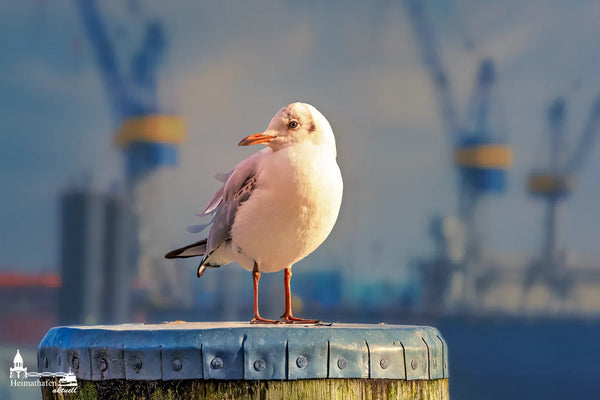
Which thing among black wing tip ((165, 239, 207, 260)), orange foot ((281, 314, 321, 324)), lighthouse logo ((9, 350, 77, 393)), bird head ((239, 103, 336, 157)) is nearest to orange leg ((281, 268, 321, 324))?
orange foot ((281, 314, 321, 324))

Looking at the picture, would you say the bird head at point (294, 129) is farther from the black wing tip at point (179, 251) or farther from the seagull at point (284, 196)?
the black wing tip at point (179, 251)

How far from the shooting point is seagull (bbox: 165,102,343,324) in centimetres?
226

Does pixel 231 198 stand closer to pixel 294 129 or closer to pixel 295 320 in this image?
pixel 294 129

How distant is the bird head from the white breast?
3 centimetres

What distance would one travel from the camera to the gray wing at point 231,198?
2.41 meters

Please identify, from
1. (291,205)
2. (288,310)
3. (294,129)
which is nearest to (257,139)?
(294,129)

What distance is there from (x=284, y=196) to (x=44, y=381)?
2.53ft

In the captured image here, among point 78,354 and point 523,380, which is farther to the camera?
point 523,380

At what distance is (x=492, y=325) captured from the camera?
42.0 metres

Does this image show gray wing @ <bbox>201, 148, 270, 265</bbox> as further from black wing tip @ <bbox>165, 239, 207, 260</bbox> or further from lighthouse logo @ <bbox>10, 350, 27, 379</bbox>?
lighthouse logo @ <bbox>10, 350, 27, 379</bbox>

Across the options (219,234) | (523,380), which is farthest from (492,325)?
(219,234)

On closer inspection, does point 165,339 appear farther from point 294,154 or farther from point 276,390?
point 294,154

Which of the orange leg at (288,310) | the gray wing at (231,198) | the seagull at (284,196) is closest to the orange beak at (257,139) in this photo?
the seagull at (284,196)

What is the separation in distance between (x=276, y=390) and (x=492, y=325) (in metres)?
41.9
